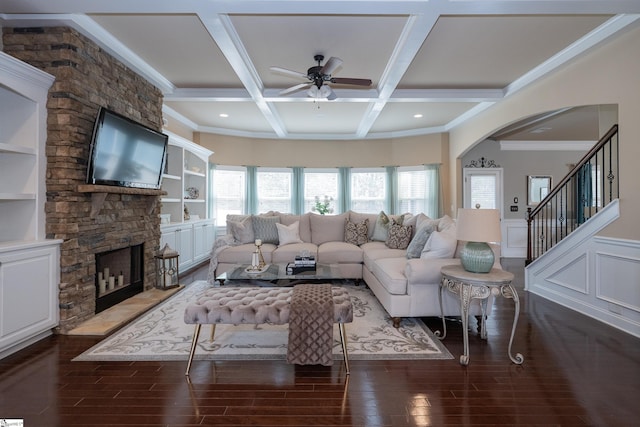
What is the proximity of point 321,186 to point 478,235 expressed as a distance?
5.85 metres

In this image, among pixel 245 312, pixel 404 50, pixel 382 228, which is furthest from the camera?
pixel 382 228

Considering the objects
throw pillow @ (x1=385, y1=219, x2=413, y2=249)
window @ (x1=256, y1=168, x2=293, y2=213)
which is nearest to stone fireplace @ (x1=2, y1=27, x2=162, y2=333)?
throw pillow @ (x1=385, y1=219, x2=413, y2=249)

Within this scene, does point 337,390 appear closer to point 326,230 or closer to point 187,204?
point 326,230

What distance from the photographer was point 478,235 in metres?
2.62

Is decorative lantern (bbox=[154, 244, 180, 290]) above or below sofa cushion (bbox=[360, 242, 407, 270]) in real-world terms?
below

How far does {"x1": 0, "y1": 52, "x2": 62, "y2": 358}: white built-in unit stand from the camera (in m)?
2.82

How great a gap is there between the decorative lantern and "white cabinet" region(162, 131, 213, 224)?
3.06ft

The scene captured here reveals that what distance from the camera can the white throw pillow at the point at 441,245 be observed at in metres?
3.31

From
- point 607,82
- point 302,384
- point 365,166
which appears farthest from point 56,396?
point 365,166

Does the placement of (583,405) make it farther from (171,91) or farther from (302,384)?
(171,91)

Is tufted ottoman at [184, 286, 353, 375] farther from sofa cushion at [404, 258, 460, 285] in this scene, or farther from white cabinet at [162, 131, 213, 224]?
white cabinet at [162, 131, 213, 224]

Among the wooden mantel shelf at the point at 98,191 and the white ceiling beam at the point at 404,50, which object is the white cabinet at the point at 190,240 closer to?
the wooden mantel shelf at the point at 98,191

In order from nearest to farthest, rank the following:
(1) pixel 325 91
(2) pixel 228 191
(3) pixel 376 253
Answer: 1. (1) pixel 325 91
2. (3) pixel 376 253
3. (2) pixel 228 191

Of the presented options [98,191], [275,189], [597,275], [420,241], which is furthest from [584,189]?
[98,191]
